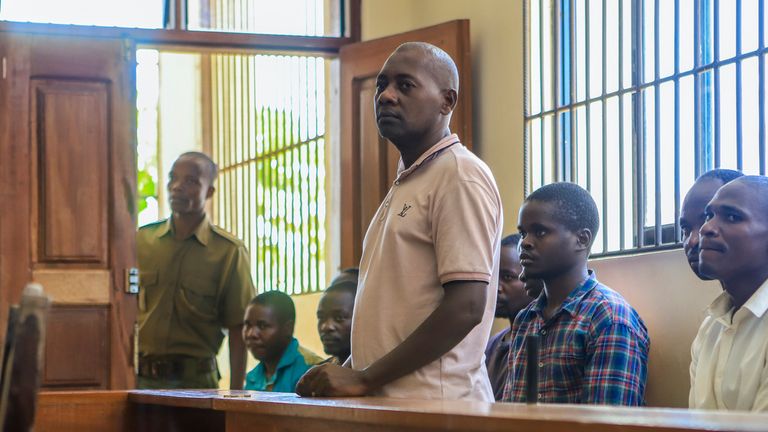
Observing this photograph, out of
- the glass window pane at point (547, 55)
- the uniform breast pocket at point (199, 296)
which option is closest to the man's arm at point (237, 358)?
the uniform breast pocket at point (199, 296)

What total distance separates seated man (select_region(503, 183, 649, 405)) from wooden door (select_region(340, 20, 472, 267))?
2411 mm

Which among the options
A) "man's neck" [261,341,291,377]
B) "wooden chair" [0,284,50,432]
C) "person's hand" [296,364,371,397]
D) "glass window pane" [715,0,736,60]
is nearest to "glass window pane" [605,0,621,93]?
"glass window pane" [715,0,736,60]

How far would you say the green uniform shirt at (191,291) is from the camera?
587 cm

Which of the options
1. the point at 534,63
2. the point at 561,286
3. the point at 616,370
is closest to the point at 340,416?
the point at 616,370

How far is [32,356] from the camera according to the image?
52.5 inches

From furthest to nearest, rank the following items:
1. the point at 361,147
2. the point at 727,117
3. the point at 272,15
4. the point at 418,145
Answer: the point at 272,15 → the point at 361,147 → the point at 727,117 → the point at 418,145

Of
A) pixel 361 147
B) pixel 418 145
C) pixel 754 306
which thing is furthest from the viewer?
pixel 361 147

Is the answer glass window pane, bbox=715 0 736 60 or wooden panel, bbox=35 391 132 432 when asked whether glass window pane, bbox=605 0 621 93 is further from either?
wooden panel, bbox=35 391 132 432

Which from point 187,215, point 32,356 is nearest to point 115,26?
point 187,215

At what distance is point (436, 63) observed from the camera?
2.77 metres

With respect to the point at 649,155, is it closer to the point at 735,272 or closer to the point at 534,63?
the point at 534,63

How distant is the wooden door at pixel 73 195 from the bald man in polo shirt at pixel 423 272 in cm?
352

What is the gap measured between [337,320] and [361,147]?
4.87 feet

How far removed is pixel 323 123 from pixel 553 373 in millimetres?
5266
